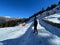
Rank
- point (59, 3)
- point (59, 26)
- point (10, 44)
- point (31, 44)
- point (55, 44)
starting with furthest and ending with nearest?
1. point (59, 3)
2. point (59, 26)
3. point (10, 44)
4. point (31, 44)
5. point (55, 44)

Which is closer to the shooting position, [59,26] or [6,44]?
[6,44]

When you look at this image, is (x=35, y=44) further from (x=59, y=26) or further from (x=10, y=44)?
(x=59, y=26)

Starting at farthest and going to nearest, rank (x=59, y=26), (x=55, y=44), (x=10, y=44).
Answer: (x=59, y=26) < (x=10, y=44) < (x=55, y=44)

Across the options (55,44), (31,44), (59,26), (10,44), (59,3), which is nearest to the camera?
(55,44)

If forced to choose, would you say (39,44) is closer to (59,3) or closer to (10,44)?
(10,44)

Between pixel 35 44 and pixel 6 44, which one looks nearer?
pixel 35 44

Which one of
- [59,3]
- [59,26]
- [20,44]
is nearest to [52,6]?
[59,3]

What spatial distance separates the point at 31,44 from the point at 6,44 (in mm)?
2257

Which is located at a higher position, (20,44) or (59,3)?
(59,3)

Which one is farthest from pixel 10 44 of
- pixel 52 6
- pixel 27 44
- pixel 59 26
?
pixel 52 6

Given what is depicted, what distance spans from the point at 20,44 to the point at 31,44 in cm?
133

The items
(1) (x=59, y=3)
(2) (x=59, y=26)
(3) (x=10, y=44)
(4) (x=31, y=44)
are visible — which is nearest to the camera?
(4) (x=31, y=44)

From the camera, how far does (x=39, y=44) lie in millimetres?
11812

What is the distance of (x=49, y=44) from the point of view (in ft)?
36.9
